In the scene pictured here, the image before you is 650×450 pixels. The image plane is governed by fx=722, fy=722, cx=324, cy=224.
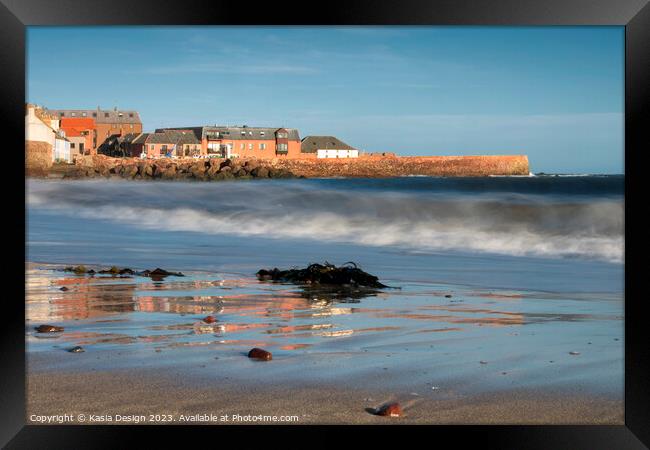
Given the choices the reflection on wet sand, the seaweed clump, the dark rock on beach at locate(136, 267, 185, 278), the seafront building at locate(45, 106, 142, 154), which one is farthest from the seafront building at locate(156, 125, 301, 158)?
the reflection on wet sand

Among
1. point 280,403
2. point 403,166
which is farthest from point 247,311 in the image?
point 403,166

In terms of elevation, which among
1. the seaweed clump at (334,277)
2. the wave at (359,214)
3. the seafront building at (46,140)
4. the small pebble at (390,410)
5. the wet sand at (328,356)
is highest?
the seafront building at (46,140)

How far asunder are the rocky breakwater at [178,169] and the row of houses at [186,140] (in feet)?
0.51

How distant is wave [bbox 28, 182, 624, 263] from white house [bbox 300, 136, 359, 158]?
48cm

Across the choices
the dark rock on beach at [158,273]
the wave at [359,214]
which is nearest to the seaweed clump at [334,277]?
the dark rock on beach at [158,273]

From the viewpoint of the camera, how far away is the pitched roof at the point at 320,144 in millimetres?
8789

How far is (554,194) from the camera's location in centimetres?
951

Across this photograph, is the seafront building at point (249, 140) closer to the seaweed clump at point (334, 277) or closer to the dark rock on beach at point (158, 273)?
the dark rock on beach at point (158, 273)

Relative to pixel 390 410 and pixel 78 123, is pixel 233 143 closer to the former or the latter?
pixel 78 123

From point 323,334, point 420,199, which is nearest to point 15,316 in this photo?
point 323,334

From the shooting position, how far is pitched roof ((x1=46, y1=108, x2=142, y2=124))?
7.16m

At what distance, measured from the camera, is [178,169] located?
11.1 meters

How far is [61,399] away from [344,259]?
4172 mm

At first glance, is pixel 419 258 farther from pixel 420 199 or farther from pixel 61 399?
pixel 61 399
